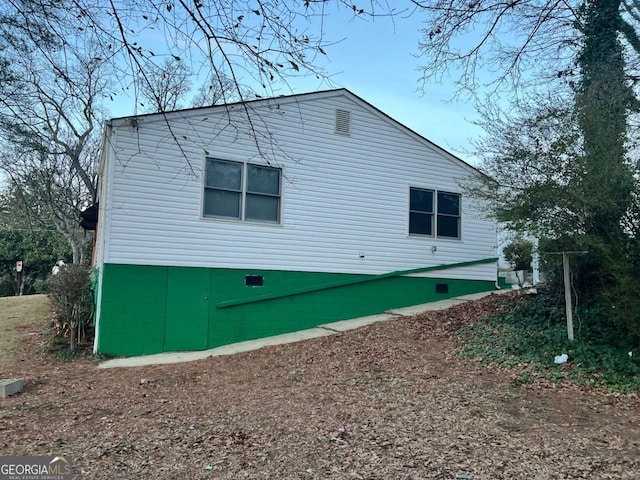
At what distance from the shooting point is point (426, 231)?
11.3 m

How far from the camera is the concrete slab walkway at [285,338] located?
26.0 feet

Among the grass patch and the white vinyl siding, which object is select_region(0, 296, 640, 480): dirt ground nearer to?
the grass patch

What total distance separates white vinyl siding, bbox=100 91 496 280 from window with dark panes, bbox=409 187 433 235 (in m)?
0.22

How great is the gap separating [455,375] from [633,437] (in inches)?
87.9

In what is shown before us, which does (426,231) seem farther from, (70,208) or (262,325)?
(70,208)

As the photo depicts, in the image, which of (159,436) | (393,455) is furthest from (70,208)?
(393,455)

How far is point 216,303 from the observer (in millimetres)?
9047

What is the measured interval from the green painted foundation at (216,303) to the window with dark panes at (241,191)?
1.18 metres

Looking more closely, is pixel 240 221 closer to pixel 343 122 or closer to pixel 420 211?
pixel 343 122

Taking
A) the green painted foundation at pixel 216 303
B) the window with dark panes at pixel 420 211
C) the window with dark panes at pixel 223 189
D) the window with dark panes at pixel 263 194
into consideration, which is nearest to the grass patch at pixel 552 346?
the green painted foundation at pixel 216 303

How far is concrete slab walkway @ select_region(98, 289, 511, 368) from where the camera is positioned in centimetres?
794

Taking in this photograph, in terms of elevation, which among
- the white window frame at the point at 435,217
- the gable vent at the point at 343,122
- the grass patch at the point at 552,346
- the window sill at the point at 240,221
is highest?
the gable vent at the point at 343,122

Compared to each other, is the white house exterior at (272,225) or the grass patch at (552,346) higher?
the white house exterior at (272,225)

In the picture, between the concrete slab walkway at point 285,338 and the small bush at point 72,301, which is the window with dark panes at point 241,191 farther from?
the small bush at point 72,301
